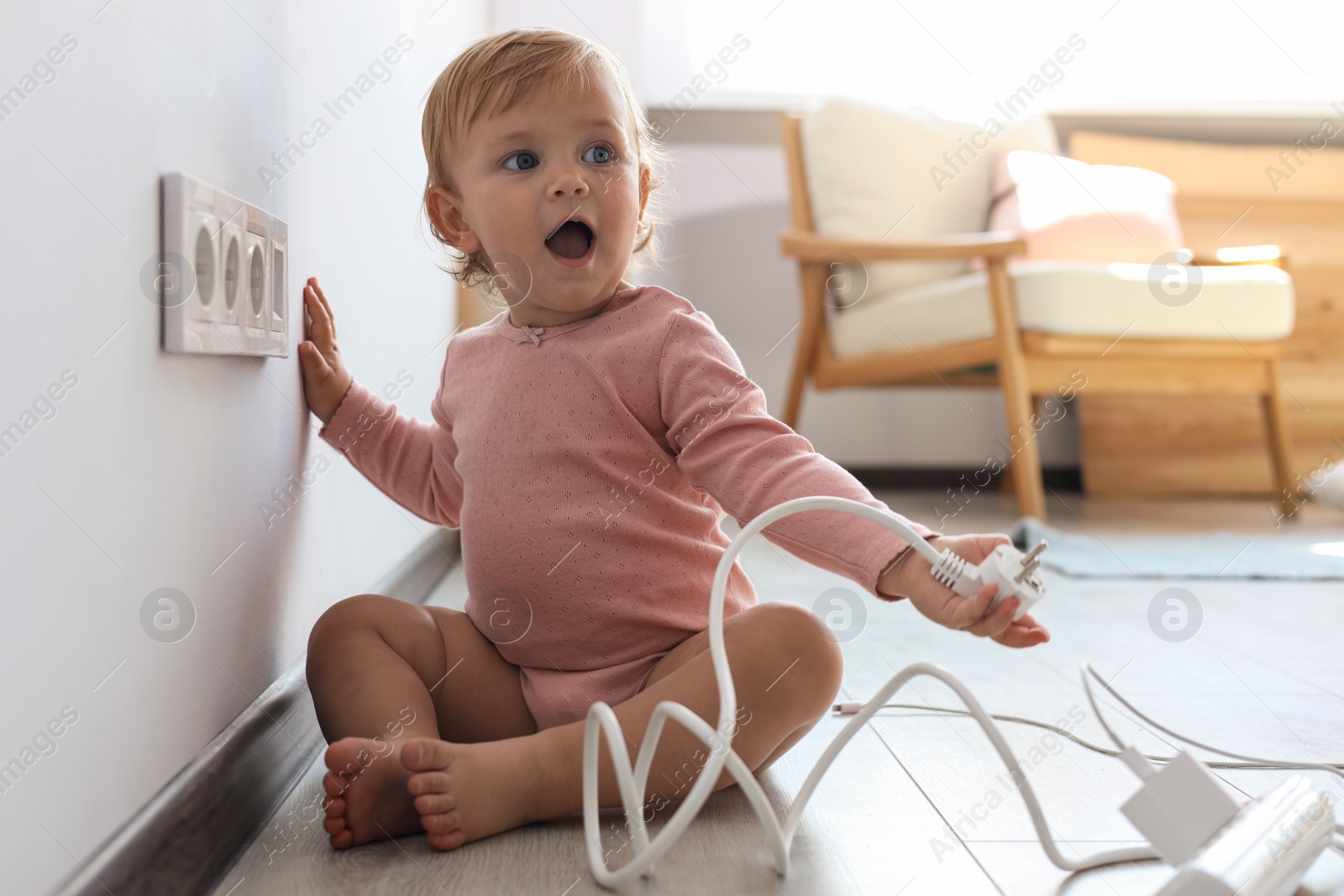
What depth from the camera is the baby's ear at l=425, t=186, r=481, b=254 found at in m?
0.80

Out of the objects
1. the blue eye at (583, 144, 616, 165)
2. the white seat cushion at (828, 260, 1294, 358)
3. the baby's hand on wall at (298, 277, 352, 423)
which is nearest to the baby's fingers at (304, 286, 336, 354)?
the baby's hand on wall at (298, 277, 352, 423)

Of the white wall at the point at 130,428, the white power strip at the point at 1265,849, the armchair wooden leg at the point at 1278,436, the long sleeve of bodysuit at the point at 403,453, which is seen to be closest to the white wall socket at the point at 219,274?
the white wall at the point at 130,428

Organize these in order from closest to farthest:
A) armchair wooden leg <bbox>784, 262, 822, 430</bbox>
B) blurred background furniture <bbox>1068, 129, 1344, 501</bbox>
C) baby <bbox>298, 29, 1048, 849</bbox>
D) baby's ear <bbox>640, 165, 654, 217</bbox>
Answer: baby <bbox>298, 29, 1048, 849</bbox> < baby's ear <bbox>640, 165, 654, 217</bbox> < armchair wooden leg <bbox>784, 262, 822, 430</bbox> < blurred background furniture <bbox>1068, 129, 1344, 501</bbox>

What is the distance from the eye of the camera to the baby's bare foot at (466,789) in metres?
0.57

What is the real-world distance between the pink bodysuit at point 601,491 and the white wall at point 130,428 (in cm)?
14

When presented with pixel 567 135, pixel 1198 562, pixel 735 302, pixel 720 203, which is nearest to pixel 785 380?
pixel 735 302

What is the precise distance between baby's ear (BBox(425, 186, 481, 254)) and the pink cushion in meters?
1.75

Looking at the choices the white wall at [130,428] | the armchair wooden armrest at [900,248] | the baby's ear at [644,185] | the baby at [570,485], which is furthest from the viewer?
the armchair wooden armrest at [900,248]

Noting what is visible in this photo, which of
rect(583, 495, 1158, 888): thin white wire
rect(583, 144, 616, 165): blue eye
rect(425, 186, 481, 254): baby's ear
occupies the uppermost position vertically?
rect(583, 144, 616, 165): blue eye

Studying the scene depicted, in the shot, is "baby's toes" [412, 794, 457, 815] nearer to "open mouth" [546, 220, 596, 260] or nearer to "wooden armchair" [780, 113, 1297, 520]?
"open mouth" [546, 220, 596, 260]

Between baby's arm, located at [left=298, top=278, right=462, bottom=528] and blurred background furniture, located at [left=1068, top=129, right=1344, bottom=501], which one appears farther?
blurred background furniture, located at [left=1068, top=129, right=1344, bottom=501]

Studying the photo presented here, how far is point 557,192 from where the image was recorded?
72cm

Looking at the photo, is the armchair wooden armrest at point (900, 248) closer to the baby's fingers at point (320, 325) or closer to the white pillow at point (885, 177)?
the white pillow at point (885, 177)

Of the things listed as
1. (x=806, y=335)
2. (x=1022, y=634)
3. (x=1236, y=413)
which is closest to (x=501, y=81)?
(x=1022, y=634)
